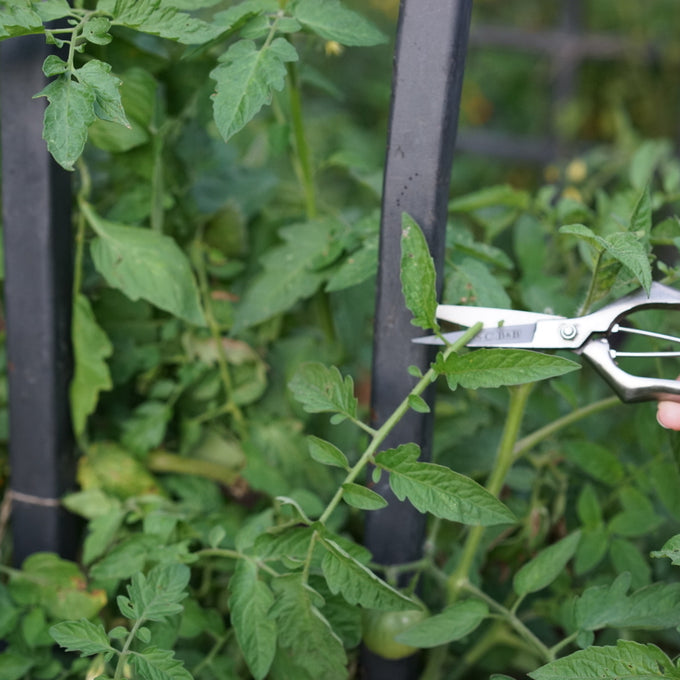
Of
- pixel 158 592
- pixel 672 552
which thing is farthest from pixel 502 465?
pixel 158 592

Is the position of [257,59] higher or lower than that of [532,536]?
higher

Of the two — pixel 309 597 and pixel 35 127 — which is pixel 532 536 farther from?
pixel 35 127

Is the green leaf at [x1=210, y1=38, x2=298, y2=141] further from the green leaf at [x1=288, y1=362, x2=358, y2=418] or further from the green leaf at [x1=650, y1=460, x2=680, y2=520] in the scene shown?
the green leaf at [x1=650, y1=460, x2=680, y2=520]

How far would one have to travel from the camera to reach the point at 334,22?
637 millimetres

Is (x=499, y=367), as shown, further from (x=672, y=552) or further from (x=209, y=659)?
(x=209, y=659)

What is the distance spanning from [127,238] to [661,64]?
5.89 feet

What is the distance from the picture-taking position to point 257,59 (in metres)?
0.59

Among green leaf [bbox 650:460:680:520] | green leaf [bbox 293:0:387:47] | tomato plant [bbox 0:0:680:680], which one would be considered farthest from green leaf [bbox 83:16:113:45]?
green leaf [bbox 650:460:680:520]

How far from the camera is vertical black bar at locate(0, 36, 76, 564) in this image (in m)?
0.67

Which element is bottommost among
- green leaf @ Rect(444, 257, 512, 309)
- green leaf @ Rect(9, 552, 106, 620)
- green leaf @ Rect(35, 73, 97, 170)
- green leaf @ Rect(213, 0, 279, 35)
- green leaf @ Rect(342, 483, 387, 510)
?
green leaf @ Rect(9, 552, 106, 620)

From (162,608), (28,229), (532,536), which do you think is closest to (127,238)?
(28,229)

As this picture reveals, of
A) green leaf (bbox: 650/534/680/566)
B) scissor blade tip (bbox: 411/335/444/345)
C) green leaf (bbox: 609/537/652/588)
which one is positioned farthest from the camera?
green leaf (bbox: 609/537/652/588)

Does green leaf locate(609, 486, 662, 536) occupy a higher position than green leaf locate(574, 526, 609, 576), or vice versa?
green leaf locate(609, 486, 662, 536)

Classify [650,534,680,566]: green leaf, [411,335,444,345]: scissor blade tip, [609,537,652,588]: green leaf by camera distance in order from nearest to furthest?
[650,534,680,566]: green leaf, [411,335,444,345]: scissor blade tip, [609,537,652,588]: green leaf
